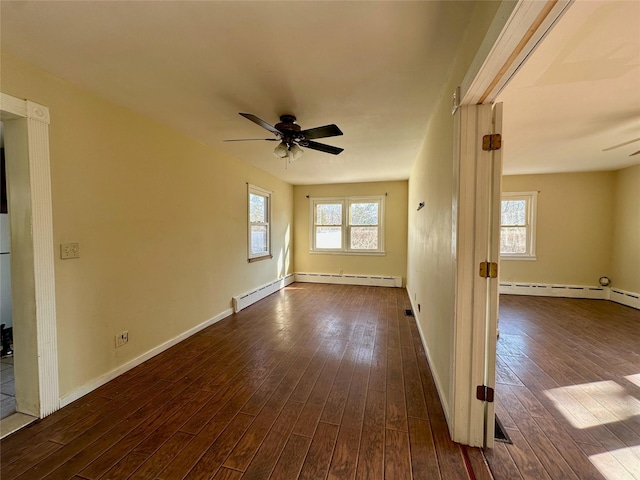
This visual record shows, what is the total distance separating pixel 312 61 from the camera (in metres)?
1.73

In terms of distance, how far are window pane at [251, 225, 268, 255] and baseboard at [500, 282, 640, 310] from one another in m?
4.87

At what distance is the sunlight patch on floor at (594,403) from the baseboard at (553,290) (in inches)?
131

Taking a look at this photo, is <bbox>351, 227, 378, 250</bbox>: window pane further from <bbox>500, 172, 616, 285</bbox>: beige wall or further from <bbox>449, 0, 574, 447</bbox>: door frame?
<bbox>449, 0, 574, 447</bbox>: door frame

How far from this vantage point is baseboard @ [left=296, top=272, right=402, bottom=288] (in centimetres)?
585

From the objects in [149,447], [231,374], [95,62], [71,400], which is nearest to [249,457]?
[149,447]

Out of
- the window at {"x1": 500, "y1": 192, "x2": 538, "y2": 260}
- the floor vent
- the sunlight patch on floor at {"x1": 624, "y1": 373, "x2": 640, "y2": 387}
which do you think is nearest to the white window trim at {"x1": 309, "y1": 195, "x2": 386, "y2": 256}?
Result: the window at {"x1": 500, "y1": 192, "x2": 538, "y2": 260}

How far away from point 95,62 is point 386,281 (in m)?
5.54

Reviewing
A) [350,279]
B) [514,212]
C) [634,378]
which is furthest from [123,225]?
[514,212]

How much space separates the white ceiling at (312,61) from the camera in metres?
1.33

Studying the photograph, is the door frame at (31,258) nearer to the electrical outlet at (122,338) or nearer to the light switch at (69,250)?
the light switch at (69,250)

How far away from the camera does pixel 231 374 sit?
7.70ft

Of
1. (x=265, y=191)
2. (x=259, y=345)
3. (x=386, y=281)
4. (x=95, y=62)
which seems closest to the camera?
(x=95, y=62)

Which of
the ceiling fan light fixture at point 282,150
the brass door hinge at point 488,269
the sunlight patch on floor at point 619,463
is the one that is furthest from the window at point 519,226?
the ceiling fan light fixture at point 282,150

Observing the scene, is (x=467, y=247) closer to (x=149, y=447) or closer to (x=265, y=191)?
(x=149, y=447)
